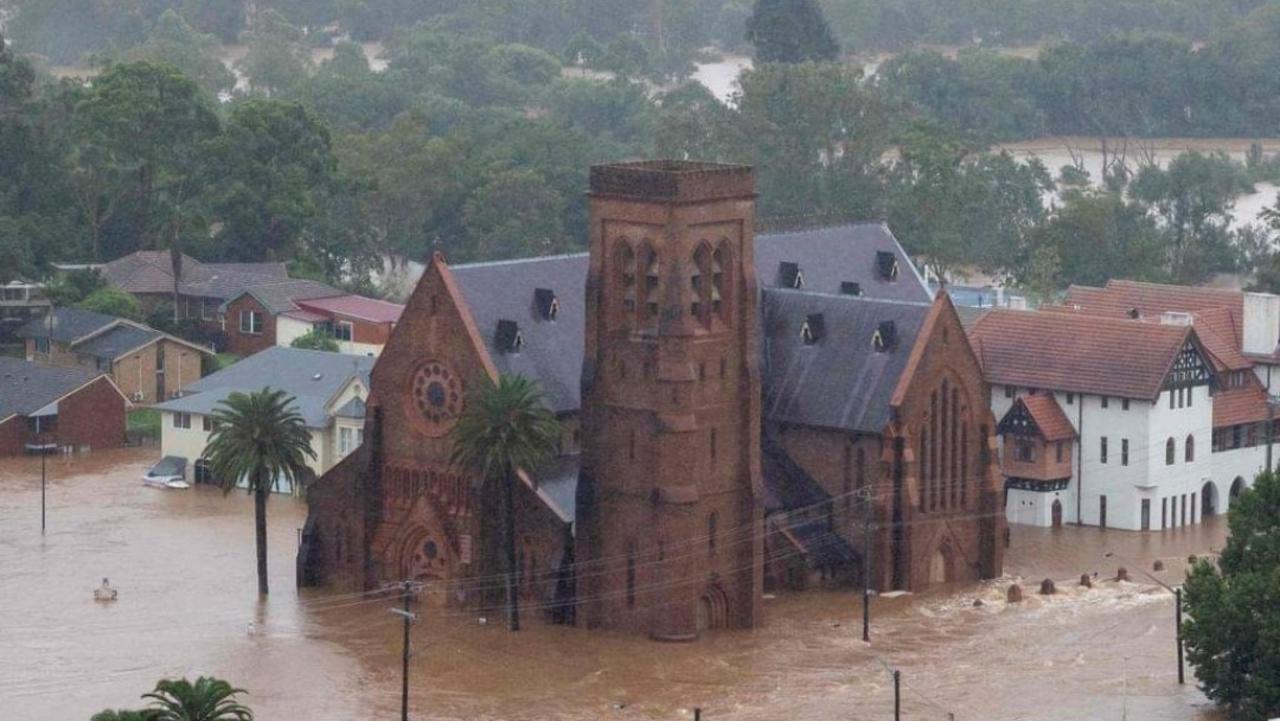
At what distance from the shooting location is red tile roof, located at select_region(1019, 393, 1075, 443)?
419 ft

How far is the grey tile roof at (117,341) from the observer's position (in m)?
151

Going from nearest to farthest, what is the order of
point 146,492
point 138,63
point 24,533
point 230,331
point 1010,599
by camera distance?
1. point 1010,599
2. point 24,533
3. point 146,492
4. point 230,331
5. point 138,63

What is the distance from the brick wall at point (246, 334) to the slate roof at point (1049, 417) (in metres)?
42.4

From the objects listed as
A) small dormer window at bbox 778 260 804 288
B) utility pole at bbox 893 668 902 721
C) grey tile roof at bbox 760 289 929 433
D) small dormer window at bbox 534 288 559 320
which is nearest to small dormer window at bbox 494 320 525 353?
small dormer window at bbox 534 288 559 320

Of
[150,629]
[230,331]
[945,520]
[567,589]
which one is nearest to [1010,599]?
[945,520]

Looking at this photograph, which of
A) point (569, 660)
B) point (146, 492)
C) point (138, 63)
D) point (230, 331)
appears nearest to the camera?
point (569, 660)

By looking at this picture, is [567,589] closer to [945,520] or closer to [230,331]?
[945,520]

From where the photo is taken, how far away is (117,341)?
152 meters

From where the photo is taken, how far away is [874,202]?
185000 mm

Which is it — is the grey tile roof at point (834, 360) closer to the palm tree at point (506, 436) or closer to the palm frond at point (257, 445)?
the palm tree at point (506, 436)

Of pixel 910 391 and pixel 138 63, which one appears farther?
pixel 138 63

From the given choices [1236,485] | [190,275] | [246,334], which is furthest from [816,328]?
[190,275]

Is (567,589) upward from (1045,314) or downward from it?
downward

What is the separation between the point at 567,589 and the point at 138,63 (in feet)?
247
